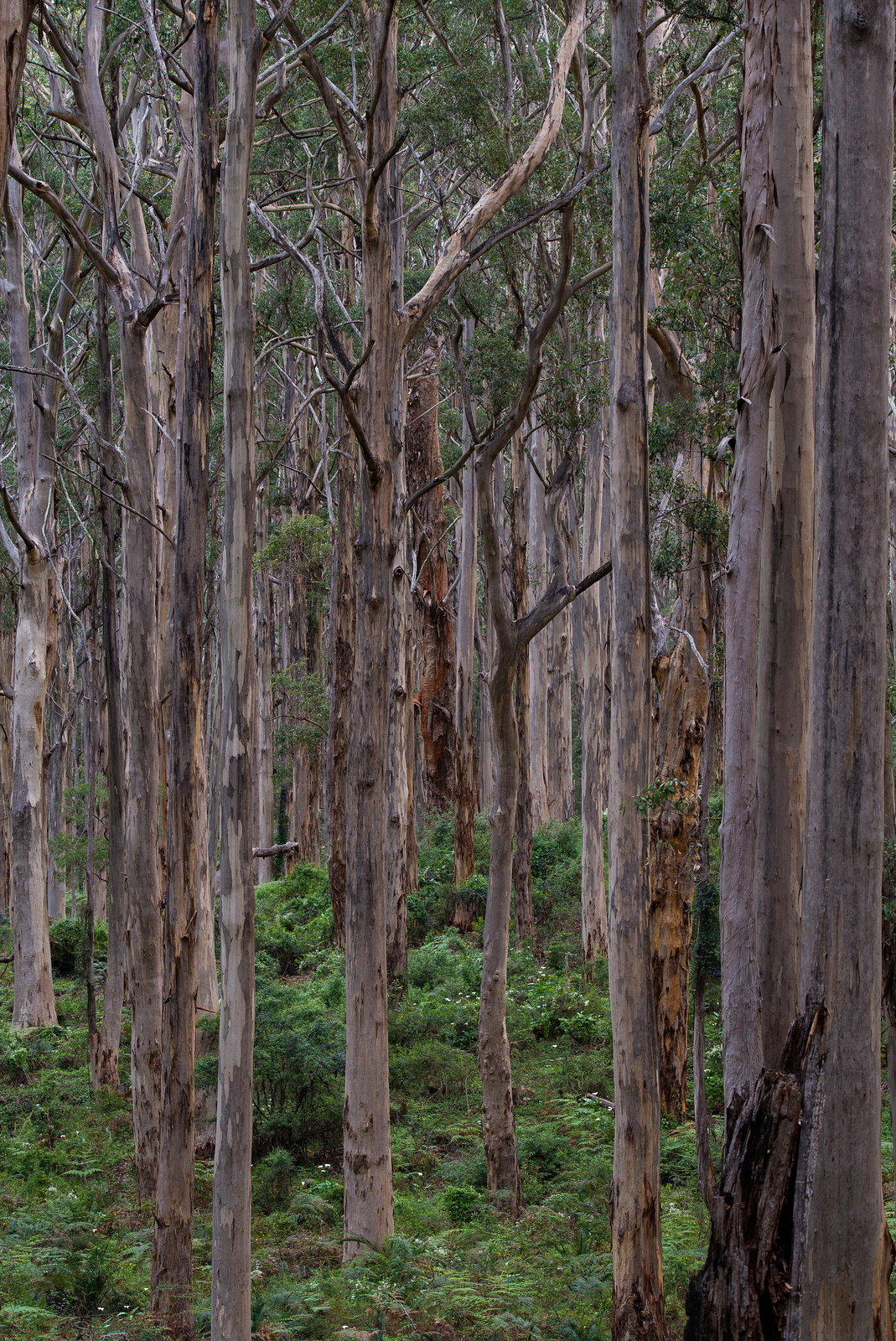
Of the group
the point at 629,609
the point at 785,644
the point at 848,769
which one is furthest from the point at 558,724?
the point at 848,769

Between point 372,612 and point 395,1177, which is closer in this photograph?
point 372,612

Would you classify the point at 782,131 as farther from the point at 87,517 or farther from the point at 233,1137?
the point at 87,517

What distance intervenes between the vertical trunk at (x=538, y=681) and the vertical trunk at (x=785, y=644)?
635 inches

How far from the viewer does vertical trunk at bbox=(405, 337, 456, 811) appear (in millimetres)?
19469

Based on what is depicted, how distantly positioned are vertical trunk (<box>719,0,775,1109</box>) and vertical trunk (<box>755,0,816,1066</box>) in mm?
160

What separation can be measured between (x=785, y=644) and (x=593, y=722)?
37.2 feet

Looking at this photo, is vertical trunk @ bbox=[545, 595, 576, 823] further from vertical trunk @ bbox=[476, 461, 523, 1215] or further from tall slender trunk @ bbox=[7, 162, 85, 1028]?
vertical trunk @ bbox=[476, 461, 523, 1215]

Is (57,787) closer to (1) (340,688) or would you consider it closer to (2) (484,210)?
(1) (340,688)

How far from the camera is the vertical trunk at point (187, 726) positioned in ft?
20.3

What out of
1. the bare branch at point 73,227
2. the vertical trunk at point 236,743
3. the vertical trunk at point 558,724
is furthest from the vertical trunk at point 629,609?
the vertical trunk at point 558,724

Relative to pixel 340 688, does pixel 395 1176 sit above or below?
below

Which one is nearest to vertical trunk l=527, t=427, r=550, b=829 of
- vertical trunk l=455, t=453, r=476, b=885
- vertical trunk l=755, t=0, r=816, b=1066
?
vertical trunk l=455, t=453, r=476, b=885

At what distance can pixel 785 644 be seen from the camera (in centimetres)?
535

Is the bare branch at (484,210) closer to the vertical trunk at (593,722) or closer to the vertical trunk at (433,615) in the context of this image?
the vertical trunk at (593,722)
